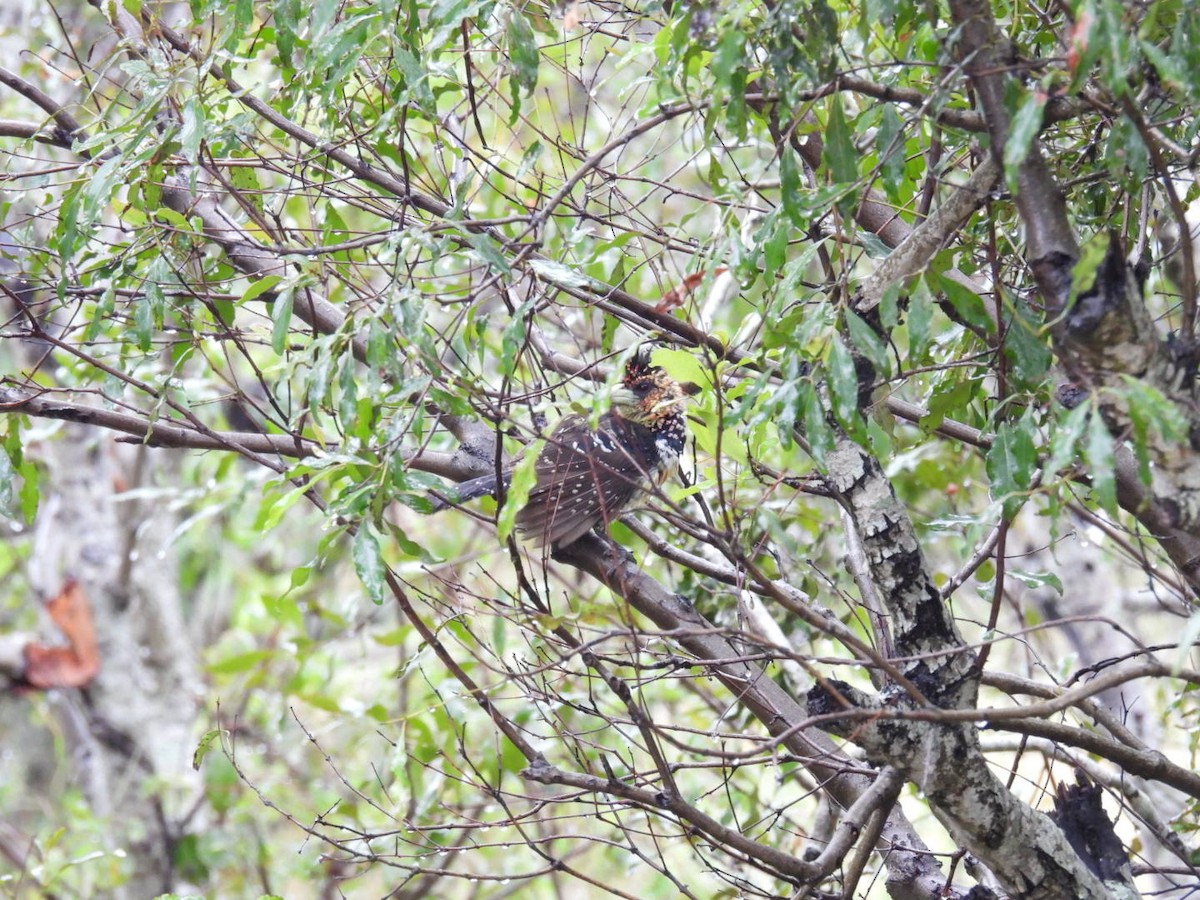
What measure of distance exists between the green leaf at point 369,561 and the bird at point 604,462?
811mm

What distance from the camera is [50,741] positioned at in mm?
9273

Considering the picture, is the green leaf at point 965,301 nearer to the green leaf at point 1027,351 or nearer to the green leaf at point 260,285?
the green leaf at point 1027,351

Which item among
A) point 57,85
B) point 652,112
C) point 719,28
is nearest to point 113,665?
point 57,85

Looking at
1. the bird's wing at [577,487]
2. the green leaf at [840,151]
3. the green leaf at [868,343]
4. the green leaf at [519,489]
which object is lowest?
the green leaf at [519,489]

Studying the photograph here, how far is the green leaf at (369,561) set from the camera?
190 centimetres

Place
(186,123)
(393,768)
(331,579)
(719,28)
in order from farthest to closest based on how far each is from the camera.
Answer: (331,579) → (393,768) → (186,123) → (719,28)

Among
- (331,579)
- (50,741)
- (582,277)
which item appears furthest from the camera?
(50,741)

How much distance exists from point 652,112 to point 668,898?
118 inches

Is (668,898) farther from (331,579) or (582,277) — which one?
(331,579)

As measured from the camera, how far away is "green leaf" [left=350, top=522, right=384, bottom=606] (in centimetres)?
190

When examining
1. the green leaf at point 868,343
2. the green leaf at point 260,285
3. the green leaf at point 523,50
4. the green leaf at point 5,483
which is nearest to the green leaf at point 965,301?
the green leaf at point 868,343

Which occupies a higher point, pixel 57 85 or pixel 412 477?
pixel 57 85

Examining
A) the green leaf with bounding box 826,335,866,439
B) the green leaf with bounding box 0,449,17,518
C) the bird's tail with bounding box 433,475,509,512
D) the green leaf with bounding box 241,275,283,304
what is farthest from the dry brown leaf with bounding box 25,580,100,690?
the green leaf with bounding box 826,335,866,439

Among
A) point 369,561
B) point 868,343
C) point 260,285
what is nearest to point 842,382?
point 868,343
